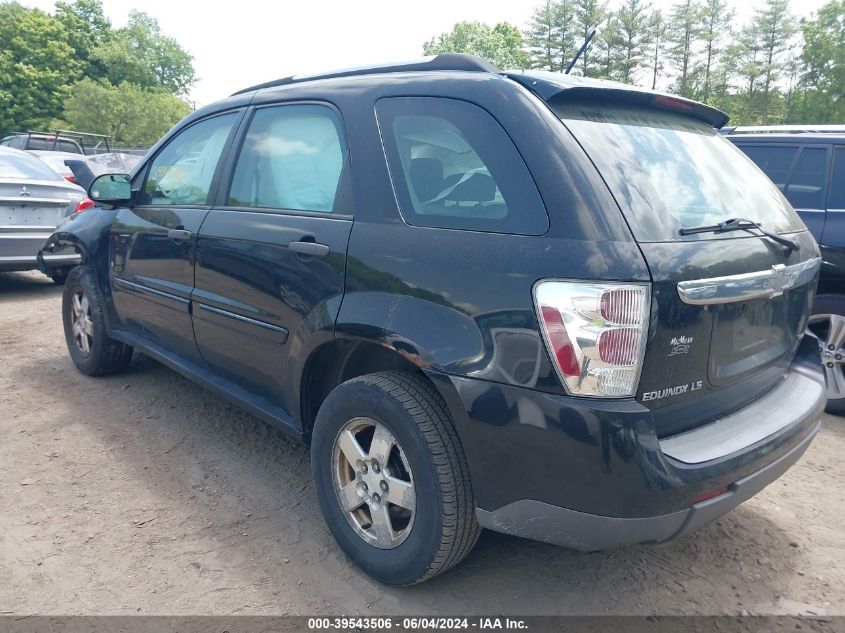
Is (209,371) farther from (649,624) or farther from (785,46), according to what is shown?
(785,46)

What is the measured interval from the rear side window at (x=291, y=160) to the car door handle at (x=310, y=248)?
171 mm

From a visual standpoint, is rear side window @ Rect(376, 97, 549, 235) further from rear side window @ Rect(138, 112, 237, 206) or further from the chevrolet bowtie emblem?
rear side window @ Rect(138, 112, 237, 206)

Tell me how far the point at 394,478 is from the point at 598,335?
93 centimetres

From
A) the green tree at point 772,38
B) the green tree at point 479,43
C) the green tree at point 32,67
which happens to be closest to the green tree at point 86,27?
the green tree at point 32,67

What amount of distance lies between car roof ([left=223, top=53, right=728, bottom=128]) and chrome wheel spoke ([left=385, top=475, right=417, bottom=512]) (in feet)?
4.70

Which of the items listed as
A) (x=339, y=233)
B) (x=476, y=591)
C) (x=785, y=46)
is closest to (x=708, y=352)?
(x=476, y=591)

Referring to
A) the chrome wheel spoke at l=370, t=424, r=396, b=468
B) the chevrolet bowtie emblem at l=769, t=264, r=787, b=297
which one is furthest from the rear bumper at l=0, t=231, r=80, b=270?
the chevrolet bowtie emblem at l=769, t=264, r=787, b=297

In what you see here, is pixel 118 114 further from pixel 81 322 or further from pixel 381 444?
pixel 381 444

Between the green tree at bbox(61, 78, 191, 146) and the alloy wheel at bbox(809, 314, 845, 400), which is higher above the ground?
the green tree at bbox(61, 78, 191, 146)

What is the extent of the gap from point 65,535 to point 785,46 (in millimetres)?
45931

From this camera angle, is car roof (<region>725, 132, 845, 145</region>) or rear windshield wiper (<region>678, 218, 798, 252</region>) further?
car roof (<region>725, 132, 845, 145</region>)

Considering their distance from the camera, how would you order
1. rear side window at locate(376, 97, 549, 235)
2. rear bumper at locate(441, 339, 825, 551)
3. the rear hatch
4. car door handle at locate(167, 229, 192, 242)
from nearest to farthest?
rear bumper at locate(441, 339, 825, 551), the rear hatch, rear side window at locate(376, 97, 549, 235), car door handle at locate(167, 229, 192, 242)

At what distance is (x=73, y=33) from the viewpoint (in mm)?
58031

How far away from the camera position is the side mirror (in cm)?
413
